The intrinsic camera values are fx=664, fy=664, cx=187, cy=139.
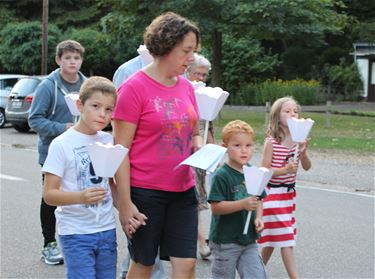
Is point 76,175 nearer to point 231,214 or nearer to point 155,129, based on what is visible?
point 155,129

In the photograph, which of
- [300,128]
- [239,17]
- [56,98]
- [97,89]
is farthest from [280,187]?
[239,17]

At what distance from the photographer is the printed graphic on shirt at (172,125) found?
361 centimetres

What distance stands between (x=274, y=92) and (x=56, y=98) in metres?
31.1

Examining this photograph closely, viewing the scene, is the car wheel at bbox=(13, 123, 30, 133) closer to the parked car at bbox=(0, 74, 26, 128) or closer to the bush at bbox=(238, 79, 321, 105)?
the parked car at bbox=(0, 74, 26, 128)

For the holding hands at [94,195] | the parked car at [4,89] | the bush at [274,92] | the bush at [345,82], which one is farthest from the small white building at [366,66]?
the holding hands at [94,195]

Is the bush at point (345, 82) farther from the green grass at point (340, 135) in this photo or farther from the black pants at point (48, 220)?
the black pants at point (48, 220)

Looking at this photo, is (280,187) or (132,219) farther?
(280,187)

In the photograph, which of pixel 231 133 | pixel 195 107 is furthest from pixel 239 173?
pixel 195 107

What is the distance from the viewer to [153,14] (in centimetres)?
2206

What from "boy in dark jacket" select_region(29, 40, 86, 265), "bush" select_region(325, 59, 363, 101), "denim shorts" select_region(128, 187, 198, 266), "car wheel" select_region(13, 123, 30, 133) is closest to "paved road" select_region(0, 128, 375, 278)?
"boy in dark jacket" select_region(29, 40, 86, 265)

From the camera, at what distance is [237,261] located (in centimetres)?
428

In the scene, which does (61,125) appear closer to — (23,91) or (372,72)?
(23,91)

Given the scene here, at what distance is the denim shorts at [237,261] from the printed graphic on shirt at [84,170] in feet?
3.12

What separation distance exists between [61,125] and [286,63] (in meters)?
38.3
